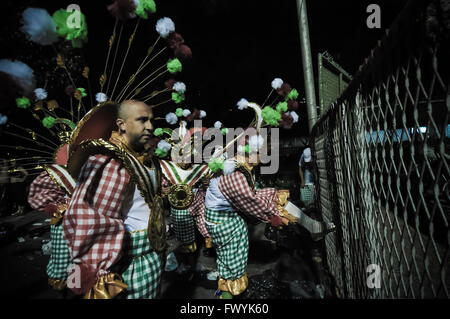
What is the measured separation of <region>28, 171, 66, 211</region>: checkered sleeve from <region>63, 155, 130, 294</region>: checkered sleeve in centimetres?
201

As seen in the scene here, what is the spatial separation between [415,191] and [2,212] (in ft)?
50.3

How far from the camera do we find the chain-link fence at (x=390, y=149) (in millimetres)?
808

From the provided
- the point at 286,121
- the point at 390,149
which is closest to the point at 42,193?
the point at 286,121

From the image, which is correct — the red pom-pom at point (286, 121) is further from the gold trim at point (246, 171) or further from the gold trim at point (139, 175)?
the gold trim at point (139, 175)

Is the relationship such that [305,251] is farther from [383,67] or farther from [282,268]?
[383,67]

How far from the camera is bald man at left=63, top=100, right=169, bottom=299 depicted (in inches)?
50.3

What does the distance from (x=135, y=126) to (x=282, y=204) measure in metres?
1.95

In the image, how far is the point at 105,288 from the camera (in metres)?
1.25

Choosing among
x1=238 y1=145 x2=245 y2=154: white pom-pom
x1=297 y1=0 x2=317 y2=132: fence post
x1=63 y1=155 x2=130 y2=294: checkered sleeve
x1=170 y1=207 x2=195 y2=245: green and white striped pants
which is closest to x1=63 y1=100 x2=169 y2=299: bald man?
x1=63 y1=155 x2=130 y2=294: checkered sleeve

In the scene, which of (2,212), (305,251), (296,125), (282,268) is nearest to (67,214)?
(282,268)

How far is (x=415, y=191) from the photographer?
7.07 metres

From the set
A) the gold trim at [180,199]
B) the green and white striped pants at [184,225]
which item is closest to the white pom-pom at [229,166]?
the gold trim at [180,199]

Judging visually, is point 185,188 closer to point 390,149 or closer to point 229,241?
point 229,241

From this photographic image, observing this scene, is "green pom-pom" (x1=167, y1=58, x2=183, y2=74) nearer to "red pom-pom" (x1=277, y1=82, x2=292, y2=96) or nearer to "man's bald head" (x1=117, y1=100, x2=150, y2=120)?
"man's bald head" (x1=117, y1=100, x2=150, y2=120)
